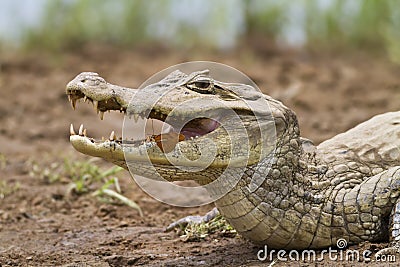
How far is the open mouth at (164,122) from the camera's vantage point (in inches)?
153

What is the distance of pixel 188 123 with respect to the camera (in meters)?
4.12

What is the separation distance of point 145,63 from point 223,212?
7.96 m

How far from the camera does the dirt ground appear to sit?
449cm

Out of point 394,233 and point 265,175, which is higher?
point 265,175

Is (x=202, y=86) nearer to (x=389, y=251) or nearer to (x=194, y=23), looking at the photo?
(x=389, y=251)

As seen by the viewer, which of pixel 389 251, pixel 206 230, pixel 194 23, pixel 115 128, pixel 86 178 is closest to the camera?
pixel 389 251

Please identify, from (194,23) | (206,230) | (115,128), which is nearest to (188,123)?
(206,230)

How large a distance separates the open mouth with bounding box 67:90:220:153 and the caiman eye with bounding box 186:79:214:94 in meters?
0.16

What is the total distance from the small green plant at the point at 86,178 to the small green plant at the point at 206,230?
729 millimetres

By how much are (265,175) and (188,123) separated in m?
0.52

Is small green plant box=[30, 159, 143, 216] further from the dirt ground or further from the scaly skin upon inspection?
the scaly skin

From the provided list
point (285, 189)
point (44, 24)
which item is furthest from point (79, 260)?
point (44, 24)

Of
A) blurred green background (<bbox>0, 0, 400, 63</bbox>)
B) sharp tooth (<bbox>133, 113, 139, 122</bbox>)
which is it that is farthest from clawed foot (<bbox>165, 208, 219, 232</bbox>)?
blurred green background (<bbox>0, 0, 400, 63</bbox>)

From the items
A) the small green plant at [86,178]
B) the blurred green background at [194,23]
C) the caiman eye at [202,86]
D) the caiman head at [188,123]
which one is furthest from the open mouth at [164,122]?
the blurred green background at [194,23]
